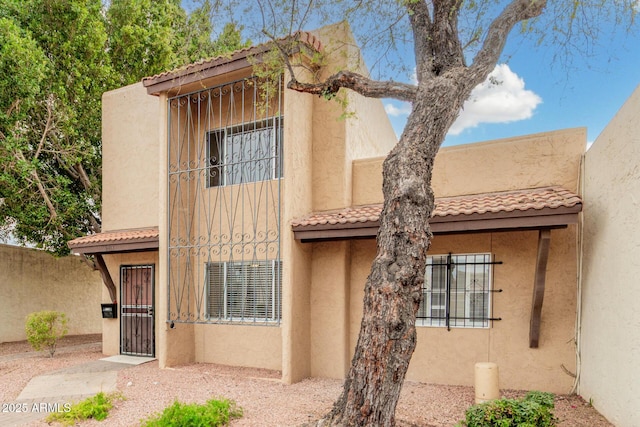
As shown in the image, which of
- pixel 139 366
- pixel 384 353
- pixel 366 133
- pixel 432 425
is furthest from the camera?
pixel 366 133

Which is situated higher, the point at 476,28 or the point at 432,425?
the point at 476,28

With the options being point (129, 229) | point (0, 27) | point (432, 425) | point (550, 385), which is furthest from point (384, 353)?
point (0, 27)

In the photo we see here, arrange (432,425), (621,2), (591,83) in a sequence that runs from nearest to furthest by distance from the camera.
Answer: (432,425) → (621,2) → (591,83)

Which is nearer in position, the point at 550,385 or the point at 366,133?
the point at 550,385

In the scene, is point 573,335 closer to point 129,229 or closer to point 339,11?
point 339,11

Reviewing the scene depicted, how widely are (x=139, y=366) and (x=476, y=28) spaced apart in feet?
30.4

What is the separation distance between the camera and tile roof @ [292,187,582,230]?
6043 millimetres

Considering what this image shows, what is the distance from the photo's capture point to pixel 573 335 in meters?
6.64

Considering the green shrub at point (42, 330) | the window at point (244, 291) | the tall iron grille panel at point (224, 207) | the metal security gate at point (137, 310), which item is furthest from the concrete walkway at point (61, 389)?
the window at point (244, 291)

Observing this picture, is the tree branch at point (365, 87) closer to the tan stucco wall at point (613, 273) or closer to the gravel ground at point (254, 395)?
the tan stucco wall at point (613, 273)

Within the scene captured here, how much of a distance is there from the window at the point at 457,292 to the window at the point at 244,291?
2882 millimetres

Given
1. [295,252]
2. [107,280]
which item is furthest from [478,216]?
[107,280]

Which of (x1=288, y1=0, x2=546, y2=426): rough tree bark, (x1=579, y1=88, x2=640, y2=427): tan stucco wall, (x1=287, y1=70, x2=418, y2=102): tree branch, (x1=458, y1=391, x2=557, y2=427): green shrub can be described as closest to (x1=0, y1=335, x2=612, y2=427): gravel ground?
(x1=579, y1=88, x2=640, y2=427): tan stucco wall

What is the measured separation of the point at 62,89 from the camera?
11.3m
